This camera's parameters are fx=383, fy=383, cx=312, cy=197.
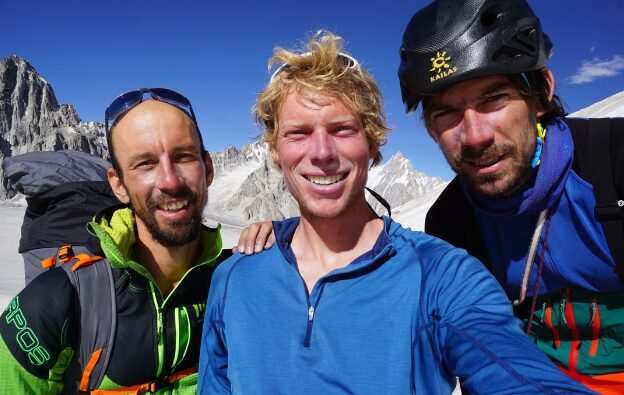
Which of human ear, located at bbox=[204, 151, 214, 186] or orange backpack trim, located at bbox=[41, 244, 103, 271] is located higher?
human ear, located at bbox=[204, 151, 214, 186]

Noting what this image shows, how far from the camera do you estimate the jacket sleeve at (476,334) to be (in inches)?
75.5

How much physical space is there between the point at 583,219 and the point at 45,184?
5551 mm

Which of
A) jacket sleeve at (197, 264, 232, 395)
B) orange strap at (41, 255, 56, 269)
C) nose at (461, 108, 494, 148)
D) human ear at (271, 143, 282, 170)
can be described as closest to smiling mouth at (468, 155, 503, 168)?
nose at (461, 108, 494, 148)

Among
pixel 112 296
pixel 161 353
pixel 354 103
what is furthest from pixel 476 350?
pixel 112 296

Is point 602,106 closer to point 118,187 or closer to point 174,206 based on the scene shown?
point 174,206

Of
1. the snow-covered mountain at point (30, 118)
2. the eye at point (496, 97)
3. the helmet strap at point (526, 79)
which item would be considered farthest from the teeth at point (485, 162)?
the snow-covered mountain at point (30, 118)

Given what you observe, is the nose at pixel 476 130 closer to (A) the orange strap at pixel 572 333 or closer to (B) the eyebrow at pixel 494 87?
(B) the eyebrow at pixel 494 87

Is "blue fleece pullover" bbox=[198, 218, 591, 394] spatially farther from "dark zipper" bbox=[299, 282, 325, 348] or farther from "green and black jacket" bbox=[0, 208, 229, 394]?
"green and black jacket" bbox=[0, 208, 229, 394]

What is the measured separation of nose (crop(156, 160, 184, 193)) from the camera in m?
3.63

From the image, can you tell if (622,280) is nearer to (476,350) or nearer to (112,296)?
(476,350)

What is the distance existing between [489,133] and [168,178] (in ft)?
9.72

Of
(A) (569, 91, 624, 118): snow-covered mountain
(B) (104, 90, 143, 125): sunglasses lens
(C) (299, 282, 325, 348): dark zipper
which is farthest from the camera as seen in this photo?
(A) (569, 91, 624, 118): snow-covered mountain

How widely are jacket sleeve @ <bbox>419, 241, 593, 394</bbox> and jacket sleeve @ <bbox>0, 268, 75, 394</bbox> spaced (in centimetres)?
273

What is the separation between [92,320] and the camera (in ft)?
10.3
